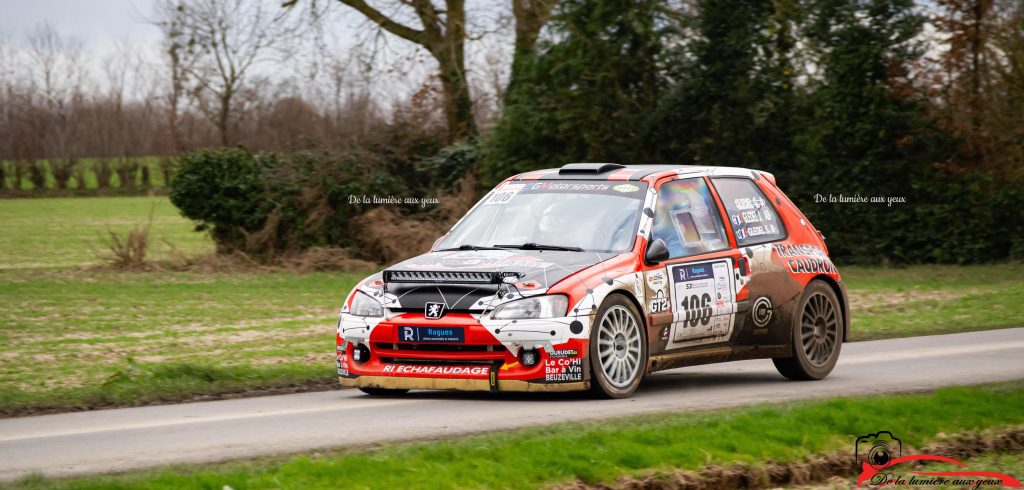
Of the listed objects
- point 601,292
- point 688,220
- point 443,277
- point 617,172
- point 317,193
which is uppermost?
point 317,193

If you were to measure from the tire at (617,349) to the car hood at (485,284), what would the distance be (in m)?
0.39

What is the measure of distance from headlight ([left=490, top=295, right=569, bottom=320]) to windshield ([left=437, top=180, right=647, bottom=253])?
0.93 meters

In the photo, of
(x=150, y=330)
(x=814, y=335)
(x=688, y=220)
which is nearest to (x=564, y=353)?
(x=688, y=220)

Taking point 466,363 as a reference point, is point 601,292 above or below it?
above

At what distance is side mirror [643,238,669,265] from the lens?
10.2 metres

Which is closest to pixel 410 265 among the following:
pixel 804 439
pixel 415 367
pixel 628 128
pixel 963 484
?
pixel 415 367

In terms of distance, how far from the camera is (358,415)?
9375 millimetres

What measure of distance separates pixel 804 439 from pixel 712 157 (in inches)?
851

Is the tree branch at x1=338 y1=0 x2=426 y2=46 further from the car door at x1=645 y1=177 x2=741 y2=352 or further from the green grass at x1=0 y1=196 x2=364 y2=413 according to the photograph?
the car door at x1=645 y1=177 x2=741 y2=352

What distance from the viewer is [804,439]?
8.16 metres

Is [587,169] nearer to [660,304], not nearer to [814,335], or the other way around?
[660,304]

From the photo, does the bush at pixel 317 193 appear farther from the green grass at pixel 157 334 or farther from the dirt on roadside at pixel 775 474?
the dirt on roadside at pixel 775 474

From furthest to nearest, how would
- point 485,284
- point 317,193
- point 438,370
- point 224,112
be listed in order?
point 224,112 → point 317,193 → point 438,370 → point 485,284

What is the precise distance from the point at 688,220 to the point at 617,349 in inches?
61.1
